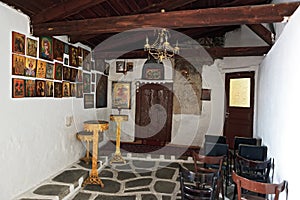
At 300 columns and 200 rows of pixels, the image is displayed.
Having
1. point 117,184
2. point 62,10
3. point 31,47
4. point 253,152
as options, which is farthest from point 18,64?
point 253,152

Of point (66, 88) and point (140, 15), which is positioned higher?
point (140, 15)

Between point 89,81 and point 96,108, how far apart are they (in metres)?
0.77

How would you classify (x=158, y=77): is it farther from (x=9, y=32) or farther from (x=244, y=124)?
(x=9, y=32)

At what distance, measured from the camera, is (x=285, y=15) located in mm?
2486

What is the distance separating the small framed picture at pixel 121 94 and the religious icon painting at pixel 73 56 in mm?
2284

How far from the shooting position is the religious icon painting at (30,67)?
3.27m

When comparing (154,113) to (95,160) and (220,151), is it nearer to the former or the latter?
(95,160)

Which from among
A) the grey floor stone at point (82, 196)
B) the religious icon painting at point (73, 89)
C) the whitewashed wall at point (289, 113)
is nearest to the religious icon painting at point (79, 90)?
the religious icon painting at point (73, 89)

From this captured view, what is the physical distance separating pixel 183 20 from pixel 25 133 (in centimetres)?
255

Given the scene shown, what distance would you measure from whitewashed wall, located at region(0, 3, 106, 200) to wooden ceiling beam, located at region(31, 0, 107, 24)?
0.63 ft

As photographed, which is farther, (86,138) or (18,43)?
(86,138)

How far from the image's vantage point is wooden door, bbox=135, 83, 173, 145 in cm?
681

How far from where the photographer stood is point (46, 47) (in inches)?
146

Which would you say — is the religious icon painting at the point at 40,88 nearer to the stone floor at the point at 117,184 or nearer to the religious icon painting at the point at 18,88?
the religious icon painting at the point at 18,88
